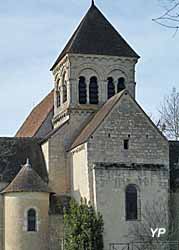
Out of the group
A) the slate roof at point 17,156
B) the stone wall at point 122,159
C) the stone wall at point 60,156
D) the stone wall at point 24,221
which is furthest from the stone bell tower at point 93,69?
the stone wall at point 24,221

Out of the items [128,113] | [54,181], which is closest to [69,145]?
[54,181]

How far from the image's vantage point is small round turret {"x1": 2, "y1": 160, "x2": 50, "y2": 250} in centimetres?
4322

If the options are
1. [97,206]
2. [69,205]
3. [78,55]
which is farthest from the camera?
[78,55]

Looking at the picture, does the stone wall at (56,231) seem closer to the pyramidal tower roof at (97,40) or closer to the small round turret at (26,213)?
the small round turret at (26,213)

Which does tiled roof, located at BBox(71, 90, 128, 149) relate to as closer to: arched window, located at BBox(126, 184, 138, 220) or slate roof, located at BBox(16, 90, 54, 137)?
arched window, located at BBox(126, 184, 138, 220)

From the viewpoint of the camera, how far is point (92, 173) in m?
42.8

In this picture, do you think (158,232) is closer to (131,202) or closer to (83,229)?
(131,202)

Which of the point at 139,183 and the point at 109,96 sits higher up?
the point at 109,96

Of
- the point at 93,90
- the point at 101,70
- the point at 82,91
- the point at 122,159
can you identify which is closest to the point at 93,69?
the point at 101,70

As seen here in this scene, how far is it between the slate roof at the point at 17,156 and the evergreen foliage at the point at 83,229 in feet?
18.0

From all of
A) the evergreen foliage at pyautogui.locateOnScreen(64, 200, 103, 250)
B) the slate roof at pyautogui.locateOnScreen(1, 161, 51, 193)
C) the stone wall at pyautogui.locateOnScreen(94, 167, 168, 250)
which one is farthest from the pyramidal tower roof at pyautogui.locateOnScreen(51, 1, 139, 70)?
the evergreen foliage at pyautogui.locateOnScreen(64, 200, 103, 250)

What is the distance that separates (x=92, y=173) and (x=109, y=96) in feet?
27.6

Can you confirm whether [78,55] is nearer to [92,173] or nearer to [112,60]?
[112,60]

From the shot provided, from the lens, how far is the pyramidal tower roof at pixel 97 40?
49.8 meters
